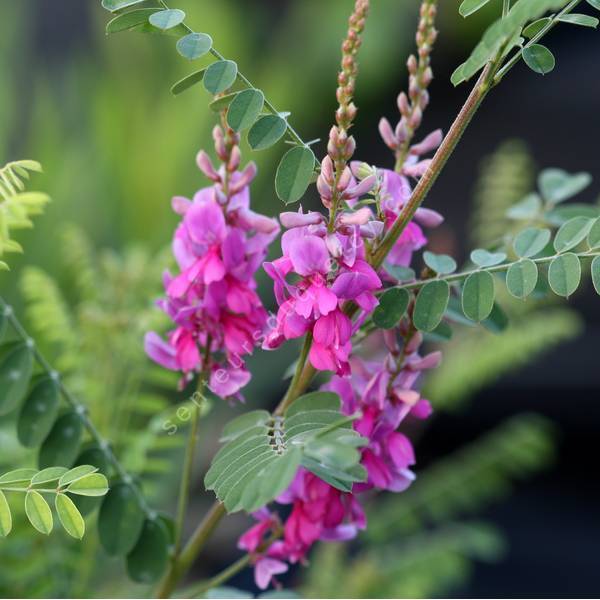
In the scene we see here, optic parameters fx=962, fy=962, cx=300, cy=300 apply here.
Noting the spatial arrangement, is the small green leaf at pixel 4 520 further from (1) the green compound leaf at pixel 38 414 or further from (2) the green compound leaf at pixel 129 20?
(2) the green compound leaf at pixel 129 20

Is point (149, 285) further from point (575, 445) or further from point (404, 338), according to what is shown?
point (575, 445)

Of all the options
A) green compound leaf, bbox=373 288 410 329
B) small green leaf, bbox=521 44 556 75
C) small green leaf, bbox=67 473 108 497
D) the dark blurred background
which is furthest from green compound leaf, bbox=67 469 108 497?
→ the dark blurred background

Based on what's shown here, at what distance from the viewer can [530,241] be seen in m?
0.45

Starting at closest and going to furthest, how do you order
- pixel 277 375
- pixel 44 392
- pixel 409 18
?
pixel 44 392, pixel 277 375, pixel 409 18

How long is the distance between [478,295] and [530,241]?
0.19 feet

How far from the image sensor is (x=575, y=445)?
1.83 m

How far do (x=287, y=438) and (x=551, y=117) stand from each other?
1933mm

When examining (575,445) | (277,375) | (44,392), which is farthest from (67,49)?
(44,392)

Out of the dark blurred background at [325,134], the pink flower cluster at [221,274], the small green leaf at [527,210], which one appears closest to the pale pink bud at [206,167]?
the pink flower cluster at [221,274]

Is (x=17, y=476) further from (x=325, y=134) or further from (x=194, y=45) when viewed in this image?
(x=325, y=134)

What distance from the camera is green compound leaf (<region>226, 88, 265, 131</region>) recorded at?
1.26 ft

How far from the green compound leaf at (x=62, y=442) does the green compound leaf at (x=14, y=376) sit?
0.02m

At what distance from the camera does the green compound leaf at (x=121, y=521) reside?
460mm

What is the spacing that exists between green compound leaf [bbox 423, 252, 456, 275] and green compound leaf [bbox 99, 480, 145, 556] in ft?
0.59
